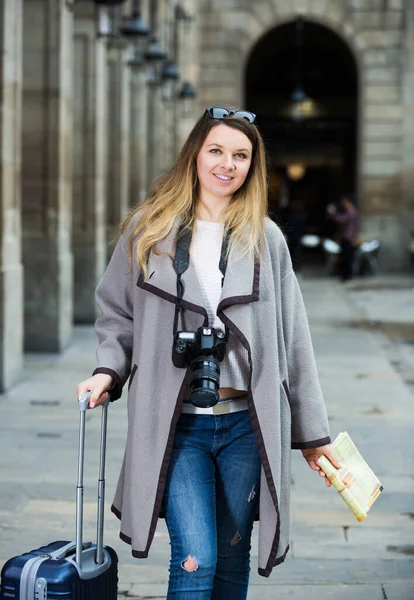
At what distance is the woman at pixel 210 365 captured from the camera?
386cm

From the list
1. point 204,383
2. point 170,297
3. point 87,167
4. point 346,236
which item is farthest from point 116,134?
point 204,383

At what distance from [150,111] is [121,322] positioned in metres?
22.2

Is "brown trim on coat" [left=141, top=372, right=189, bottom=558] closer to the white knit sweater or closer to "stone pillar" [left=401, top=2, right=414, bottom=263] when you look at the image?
the white knit sweater

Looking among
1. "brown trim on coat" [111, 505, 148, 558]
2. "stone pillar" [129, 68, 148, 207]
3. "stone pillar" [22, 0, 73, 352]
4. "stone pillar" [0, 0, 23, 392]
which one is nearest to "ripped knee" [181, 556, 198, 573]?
"brown trim on coat" [111, 505, 148, 558]

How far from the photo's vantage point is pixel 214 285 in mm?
3977

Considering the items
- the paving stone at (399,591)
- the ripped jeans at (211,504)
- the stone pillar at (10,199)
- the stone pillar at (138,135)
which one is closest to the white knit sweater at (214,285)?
the ripped jeans at (211,504)

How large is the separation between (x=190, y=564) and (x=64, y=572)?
369 millimetres

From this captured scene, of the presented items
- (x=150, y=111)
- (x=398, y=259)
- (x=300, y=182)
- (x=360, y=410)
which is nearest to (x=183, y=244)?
(x=360, y=410)

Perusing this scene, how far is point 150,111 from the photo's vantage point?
25.9m

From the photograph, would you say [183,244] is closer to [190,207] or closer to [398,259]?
[190,207]

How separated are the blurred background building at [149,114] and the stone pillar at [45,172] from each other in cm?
2

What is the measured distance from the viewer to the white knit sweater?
12.9 ft

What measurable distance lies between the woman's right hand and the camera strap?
0.28 meters

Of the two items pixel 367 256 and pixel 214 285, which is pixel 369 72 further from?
pixel 214 285
